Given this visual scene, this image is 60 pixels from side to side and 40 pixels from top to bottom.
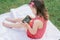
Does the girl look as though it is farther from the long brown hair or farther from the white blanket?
the white blanket

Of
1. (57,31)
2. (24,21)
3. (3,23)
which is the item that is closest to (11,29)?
(3,23)

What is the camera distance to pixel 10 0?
17.4ft

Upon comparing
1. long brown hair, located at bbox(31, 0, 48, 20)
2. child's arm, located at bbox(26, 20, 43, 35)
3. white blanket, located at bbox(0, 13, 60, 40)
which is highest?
long brown hair, located at bbox(31, 0, 48, 20)

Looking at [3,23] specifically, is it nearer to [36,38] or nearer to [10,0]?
[36,38]

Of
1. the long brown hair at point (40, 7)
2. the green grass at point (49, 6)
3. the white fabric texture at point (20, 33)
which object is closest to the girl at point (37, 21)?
the long brown hair at point (40, 7)

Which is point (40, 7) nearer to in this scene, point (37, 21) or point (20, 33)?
point (37, 21)

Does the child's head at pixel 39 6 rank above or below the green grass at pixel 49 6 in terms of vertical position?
above

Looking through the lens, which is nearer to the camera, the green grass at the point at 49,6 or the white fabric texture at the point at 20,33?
the white fabric texture at the point at 20,33

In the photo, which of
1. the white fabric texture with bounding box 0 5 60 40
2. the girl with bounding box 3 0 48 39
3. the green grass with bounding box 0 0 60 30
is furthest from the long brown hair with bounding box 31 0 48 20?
the green grass with bounding box 0 0 60 30

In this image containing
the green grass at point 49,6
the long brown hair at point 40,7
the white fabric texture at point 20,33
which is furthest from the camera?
the green grass at point 49,6

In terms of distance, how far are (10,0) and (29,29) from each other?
66.4 inches

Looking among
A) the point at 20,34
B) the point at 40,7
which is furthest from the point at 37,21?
the point at 20,34

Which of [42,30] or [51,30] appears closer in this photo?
[42,30]

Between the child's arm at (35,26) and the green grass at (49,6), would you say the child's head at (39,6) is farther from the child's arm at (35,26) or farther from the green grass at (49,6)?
the green grass at (49,6)
